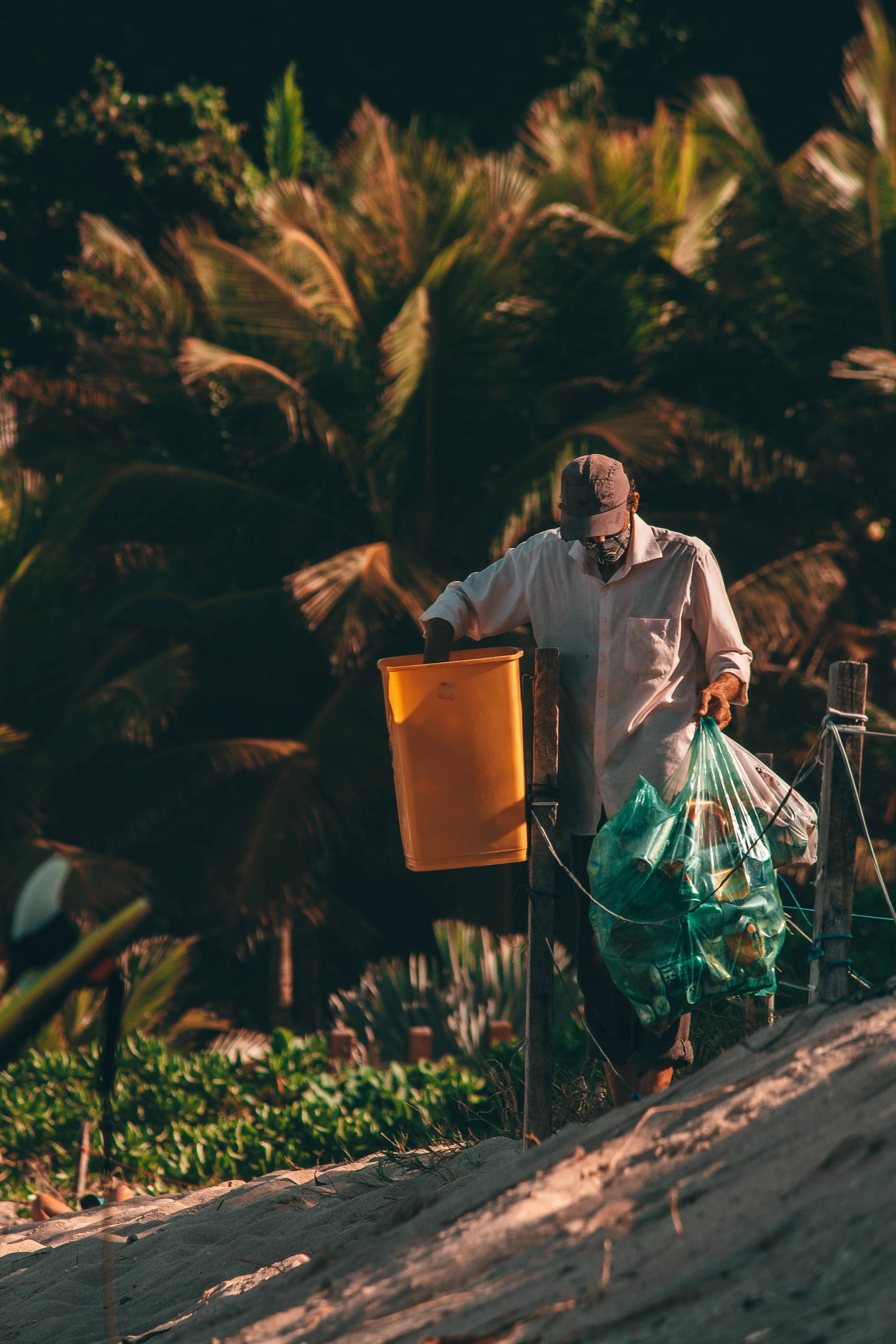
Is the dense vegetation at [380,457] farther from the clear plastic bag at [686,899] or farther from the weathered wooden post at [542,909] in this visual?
the clear plastic bag at [686,899]

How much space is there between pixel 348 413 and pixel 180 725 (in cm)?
264

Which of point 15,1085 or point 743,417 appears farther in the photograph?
point 743,417

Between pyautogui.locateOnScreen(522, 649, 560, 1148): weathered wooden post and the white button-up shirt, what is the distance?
0.11 meters

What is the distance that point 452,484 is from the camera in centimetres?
962

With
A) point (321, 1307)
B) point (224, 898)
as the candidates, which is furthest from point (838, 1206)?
point (224, 898)

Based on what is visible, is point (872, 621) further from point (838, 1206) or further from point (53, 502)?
point (838, 1206)

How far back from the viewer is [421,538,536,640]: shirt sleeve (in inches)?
138

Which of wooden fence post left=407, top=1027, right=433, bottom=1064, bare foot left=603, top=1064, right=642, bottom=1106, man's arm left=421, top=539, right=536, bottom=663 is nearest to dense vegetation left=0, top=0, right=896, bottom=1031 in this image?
wooden fence post left=407, top=1027, right=433, bottom=1064

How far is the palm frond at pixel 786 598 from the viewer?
28.0 ft

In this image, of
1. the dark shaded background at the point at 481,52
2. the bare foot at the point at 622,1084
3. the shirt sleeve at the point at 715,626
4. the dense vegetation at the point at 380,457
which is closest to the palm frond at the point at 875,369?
the dense vegetation at the point at 380,457

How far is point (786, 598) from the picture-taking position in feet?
28.2

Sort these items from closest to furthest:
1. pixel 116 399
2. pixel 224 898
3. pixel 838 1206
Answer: pixel 838 1206 < pixel 224 898 < pixel 116 399

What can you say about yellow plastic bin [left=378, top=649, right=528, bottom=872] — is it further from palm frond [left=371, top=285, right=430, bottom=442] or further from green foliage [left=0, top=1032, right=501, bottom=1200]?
palm frond [left=371, top=285, right=430, bottom=442]

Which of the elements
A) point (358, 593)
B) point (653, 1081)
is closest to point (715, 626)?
point (653, 1081)
